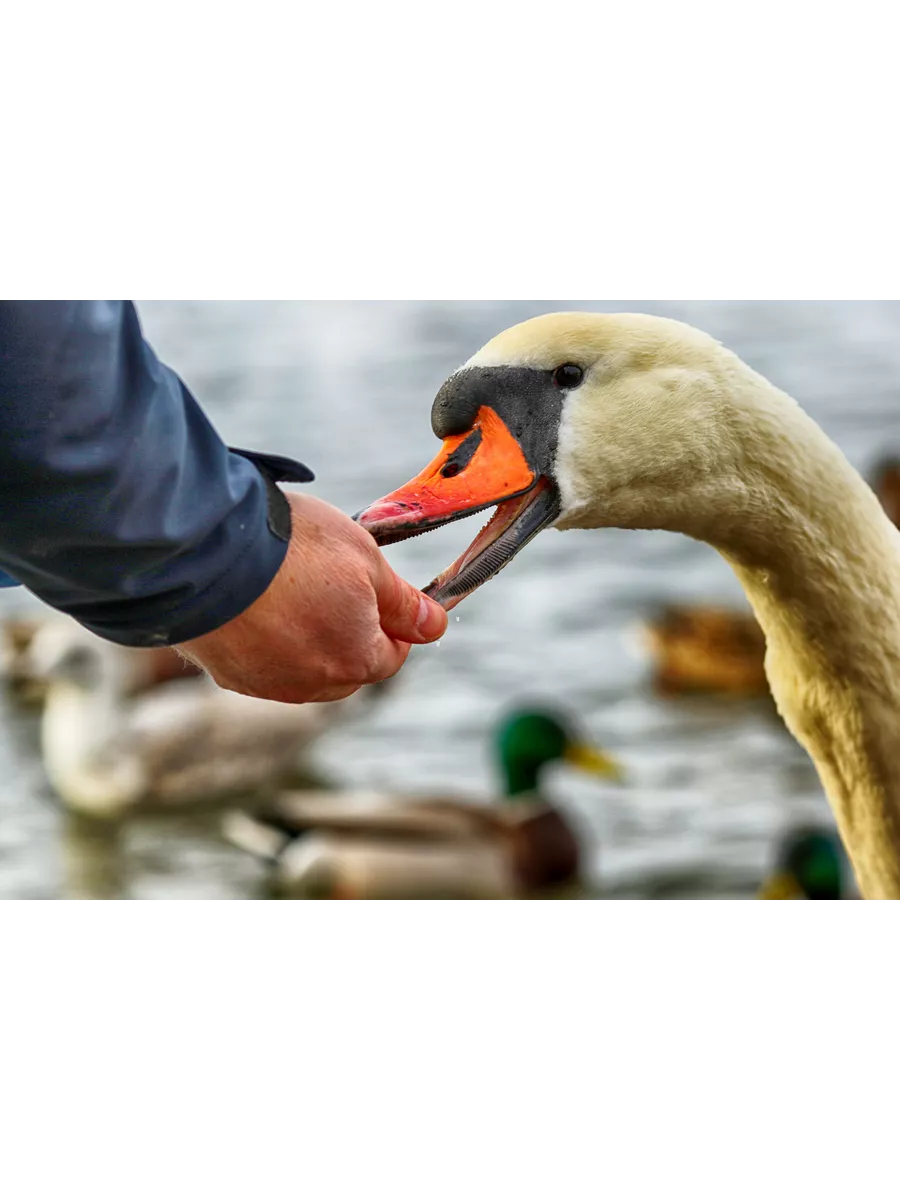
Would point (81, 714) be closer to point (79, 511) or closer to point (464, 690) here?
point (464, 690)

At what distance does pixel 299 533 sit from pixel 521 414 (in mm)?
392

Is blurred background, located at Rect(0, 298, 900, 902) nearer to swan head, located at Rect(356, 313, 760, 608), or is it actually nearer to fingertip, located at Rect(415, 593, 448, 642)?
swan head, located at Rect(356, 313, 760, 608)

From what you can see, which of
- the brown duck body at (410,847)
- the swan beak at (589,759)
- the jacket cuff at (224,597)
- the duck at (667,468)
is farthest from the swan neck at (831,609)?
the swan beak at (589,759)

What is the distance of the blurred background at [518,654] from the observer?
2.72 m

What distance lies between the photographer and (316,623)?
1025mm

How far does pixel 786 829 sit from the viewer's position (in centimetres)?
296

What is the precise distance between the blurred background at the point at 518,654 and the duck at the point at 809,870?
36 mm

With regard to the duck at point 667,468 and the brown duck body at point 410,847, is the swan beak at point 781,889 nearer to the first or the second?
the brown duck body at point 410,847

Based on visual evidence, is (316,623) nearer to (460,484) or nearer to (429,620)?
(429,620)

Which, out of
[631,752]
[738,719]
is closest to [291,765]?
[631,752]

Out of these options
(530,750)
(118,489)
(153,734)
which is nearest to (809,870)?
(530,750)

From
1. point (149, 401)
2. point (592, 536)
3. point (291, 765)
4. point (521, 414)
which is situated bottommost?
point (291, 765)

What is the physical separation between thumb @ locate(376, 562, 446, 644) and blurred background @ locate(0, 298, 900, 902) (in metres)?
1.48

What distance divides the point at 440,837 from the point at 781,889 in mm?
681
